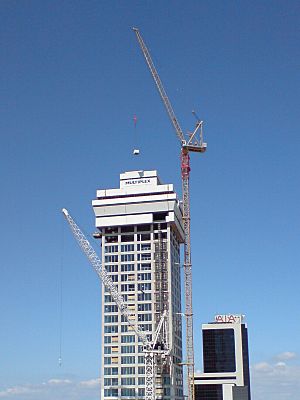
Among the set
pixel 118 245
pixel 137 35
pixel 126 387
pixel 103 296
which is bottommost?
pixel 126 387

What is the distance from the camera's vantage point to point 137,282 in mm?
193000

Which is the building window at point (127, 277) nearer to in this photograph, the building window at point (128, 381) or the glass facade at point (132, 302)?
A: the glass facade at point (132, 302)

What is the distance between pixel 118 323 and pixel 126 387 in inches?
700

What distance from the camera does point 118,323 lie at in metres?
190

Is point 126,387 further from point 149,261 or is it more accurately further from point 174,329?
point 149,261

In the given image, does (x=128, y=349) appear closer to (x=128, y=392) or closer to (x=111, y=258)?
(x=128, y=392)

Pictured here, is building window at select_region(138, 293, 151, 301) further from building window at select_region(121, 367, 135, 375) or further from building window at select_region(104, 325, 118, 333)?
building window at select_region(121, 367, 135, 375)

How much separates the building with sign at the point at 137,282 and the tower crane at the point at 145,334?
1862 mm

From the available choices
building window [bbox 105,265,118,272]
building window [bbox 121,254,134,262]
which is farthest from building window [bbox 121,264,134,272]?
building window [bbox 105,265,118,272]

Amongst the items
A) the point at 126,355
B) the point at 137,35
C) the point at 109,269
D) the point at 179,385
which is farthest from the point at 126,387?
the point at 137,35

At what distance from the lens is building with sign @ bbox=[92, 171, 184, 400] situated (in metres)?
187

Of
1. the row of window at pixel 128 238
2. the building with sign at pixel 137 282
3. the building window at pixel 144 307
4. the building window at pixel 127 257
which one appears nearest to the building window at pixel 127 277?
the building with sign at pixel 137 282

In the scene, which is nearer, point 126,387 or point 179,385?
point 126,387

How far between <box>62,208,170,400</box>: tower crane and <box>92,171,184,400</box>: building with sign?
6.11ft
